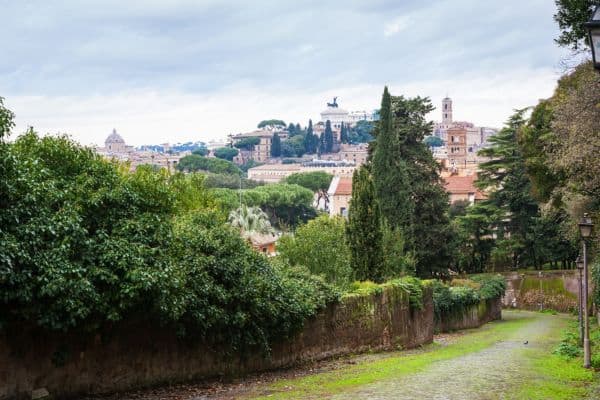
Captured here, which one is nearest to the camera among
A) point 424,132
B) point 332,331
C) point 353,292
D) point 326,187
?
point 332,331

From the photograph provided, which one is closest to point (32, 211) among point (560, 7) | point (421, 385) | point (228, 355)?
point (228, 355)

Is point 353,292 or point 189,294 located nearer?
point 189,294

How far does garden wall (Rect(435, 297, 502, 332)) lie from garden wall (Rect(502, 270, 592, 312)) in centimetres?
907

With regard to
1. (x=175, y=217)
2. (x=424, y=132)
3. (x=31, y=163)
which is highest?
(x=424, y=132)

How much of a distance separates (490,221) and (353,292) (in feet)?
139

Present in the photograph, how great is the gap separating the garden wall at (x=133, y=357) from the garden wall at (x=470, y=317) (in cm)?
1598

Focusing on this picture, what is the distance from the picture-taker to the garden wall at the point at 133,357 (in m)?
13.3

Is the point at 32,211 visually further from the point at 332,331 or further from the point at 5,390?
the point at 332,331

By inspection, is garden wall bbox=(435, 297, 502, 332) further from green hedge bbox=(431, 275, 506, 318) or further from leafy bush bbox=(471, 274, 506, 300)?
leafy bush bbox=(471, 274, 506, 300)

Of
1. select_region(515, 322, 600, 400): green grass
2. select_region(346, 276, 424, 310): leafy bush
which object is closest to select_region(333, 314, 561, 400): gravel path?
select_region(515, 322, 600, 400): green grass

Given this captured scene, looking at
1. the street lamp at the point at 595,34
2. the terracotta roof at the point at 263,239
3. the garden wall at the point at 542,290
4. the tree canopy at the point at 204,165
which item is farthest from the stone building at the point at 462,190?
the street lamp at the point at 595,34

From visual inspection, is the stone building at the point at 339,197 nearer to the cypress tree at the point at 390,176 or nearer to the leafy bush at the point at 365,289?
the cypress tree at the point at 390,176

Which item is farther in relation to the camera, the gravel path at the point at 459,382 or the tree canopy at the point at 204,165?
the tree canopy at the point at 204,165

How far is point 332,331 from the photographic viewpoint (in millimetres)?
22672
